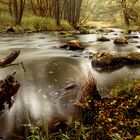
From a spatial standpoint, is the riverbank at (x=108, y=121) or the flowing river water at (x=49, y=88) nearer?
the riverbank at (x=108, y=121)

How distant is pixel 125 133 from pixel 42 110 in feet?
5.87

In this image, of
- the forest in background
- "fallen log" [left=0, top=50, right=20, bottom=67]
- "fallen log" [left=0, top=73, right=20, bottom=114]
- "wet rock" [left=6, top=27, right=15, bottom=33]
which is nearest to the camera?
"fallen log" [left=0, top=50, right=20, bottom=67]

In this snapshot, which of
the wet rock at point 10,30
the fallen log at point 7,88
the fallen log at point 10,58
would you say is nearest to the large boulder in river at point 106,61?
the fallen log at point 7,88

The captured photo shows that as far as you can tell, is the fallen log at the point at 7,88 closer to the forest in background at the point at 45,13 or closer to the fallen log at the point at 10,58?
the fallen log at the point at 10,58

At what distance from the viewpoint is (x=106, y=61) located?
9617mm

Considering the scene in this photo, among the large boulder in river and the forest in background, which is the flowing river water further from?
the forest in background

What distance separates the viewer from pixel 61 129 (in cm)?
468

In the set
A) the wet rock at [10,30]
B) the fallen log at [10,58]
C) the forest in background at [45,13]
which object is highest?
the fallen log at [10,58]

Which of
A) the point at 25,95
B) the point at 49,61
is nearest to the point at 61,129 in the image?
the point at 25,95

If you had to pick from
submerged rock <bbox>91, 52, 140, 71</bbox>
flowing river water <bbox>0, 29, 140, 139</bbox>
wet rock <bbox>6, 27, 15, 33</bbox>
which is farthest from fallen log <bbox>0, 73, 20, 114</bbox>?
wet rock <bbox>6, 27, 15, 33</bbox>

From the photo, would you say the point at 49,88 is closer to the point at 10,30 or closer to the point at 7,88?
the point at 7,88

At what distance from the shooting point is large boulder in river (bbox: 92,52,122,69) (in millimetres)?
9602

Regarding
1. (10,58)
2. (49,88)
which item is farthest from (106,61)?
(10,58)

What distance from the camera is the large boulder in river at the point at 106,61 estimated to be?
960cm
